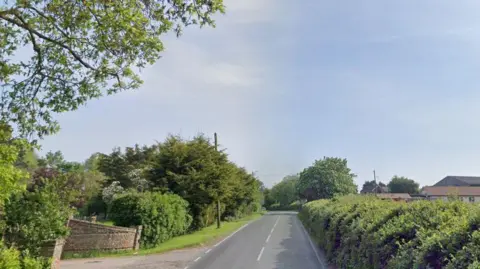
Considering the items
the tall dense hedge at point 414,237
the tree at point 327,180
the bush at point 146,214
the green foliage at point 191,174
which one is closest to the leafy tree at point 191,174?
the green foliage at point 191,174

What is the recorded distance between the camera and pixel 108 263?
52.1 ft

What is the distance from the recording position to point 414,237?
7.43 m

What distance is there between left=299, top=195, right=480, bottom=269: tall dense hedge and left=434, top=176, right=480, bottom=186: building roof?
9988cm

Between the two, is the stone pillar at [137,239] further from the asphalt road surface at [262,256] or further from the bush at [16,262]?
the bush at [16,262]

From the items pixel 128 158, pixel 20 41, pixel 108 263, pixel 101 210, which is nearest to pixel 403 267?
pixel 20 41

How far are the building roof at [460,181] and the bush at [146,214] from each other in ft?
315

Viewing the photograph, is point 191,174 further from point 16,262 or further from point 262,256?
point 16,262

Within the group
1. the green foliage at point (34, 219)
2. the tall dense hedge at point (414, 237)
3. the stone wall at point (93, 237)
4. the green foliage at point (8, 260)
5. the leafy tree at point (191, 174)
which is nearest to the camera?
the tall dense hedge at point (414, 237)

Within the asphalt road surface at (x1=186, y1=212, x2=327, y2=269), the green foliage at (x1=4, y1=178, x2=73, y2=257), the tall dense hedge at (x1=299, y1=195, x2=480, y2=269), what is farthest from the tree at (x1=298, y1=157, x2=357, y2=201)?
the green foliage at (x1=4, y1=178, x2=73, y2=257)

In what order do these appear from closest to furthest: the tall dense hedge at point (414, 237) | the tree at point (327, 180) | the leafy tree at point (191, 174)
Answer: the tall dense hedge at point (414, 237) → the leafy tree at point (191, 174) → the tree at point (327, 180)

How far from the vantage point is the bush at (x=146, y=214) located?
20.2m

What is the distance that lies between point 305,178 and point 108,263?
55586 millimetres

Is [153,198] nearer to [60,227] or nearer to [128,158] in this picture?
[60,227]

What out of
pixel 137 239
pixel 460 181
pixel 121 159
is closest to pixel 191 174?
pixel 137 239
